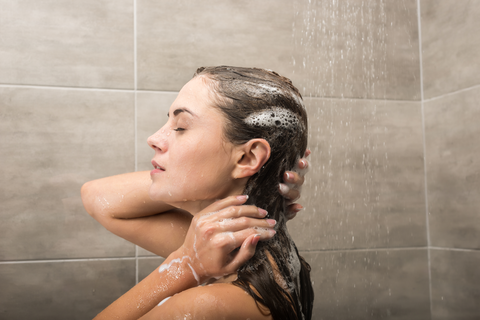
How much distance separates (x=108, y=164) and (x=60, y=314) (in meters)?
0.60

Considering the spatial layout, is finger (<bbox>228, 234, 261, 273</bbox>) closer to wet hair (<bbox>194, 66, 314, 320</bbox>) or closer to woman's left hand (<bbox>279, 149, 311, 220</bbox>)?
wet hair (<bbox>194, 66, 314, 320</bbox>)

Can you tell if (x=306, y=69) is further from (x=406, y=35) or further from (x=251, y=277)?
(x=251, y=277)

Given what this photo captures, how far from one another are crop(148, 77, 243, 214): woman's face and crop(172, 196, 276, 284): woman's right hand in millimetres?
51

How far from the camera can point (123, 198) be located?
1100 mm

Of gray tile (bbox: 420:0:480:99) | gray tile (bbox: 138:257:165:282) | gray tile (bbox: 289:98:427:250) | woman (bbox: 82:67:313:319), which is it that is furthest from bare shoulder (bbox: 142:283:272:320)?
gray tile (bbox: 420:0:480:99)

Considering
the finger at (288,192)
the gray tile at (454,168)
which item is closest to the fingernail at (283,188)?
the finger at (288,192)

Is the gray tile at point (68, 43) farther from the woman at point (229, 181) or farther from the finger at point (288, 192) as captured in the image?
the finger at point (288, 192)

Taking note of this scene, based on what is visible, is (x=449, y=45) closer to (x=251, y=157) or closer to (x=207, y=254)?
(x=251, y=157)

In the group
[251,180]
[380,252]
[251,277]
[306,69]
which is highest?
[306,69]

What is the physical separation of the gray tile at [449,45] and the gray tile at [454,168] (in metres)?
0.07

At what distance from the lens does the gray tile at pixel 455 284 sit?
1682mm

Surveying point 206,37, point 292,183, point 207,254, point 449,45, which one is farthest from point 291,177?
point 449,45

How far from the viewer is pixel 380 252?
1841mm

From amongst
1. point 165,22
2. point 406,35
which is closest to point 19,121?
point 165,22
